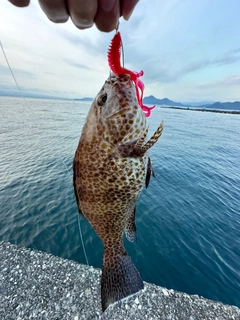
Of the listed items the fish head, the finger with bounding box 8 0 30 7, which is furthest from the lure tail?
the finger with bounding box 8 0 30 7

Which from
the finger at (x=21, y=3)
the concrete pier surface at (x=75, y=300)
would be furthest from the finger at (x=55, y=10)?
the concrete pier surface at (x=75, y=300)

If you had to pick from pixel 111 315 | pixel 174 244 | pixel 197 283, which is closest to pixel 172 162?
pixel 174 244

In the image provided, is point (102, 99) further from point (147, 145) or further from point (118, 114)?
point (147, 145)

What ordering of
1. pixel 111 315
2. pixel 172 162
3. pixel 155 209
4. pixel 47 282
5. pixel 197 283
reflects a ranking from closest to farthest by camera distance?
pixel 111 315
pixel 47 282
pixel 197 283
pixel 155 209
pixel 172 162

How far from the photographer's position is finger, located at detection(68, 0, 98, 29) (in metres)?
0.98

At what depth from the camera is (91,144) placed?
1770mm

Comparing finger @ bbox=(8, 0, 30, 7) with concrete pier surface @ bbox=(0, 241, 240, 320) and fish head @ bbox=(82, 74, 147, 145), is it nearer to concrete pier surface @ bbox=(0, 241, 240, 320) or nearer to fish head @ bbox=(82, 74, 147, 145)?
fish head @ bbox=(82, 74, 147, 145)

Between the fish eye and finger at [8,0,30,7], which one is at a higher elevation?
finger at [8,0,30,7]

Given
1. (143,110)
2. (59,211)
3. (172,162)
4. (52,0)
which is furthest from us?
(172,162)

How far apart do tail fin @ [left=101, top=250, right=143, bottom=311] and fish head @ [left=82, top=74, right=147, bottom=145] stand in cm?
164

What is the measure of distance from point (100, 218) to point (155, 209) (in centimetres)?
937

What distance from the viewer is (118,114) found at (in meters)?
1.70

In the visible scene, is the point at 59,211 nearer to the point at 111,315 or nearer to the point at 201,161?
the point at 111,315

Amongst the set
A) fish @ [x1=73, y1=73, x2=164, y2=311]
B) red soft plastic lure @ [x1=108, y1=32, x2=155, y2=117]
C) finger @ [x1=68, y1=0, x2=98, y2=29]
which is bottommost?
fish @ [x1=73, y1=73, x2=164, y2=311]
